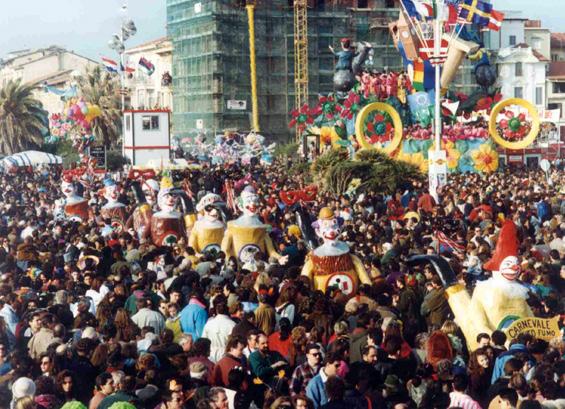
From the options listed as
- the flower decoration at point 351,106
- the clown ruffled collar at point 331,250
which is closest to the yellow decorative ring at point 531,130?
the flower decoration at point 351,106

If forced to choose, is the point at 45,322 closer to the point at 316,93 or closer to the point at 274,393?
the point at 274,393

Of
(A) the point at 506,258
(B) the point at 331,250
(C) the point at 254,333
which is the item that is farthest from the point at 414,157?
(C) the point at 254,333

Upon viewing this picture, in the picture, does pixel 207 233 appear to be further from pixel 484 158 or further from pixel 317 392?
pixel 484 158

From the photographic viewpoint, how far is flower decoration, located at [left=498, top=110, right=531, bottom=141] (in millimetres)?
43209

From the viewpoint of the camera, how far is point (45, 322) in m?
10.7

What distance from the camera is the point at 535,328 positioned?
10.6 m

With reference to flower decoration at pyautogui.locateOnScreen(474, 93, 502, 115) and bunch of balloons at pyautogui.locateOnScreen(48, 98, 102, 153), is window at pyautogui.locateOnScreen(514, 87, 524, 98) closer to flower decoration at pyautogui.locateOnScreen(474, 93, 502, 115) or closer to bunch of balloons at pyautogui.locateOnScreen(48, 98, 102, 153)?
flower decoration at pyautogui.locateOnScreen(474, 93, 502, 115)

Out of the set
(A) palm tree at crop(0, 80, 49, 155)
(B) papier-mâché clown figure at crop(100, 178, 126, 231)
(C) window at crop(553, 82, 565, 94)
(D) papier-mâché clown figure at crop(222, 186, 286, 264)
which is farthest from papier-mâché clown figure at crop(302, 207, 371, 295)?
(C) window at crop(553, 82, 565, 94)

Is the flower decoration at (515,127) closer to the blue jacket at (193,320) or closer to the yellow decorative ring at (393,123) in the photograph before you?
the yellow decorative ring at (393,123)

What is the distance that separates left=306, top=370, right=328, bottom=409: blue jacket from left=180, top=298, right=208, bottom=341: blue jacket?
2483 mm

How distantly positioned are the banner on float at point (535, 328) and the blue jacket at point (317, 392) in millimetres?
2483

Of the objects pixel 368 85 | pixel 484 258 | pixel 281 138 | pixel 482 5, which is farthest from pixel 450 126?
pixel 484 258

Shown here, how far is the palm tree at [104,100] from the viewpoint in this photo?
64.8 metres

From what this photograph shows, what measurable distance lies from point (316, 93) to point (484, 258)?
57.6m
